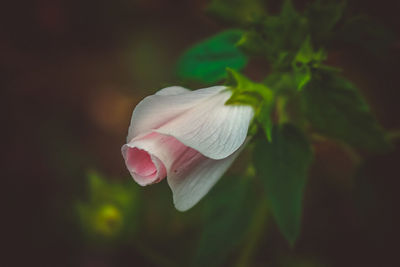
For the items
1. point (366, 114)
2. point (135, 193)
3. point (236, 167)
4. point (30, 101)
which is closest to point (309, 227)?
point (236, 167)

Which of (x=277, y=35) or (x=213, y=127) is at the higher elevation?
(x=277, y=35)

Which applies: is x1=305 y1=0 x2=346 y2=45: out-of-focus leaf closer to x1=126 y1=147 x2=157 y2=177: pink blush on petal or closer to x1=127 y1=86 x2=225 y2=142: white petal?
x1=127 y1=86 x2=225 y2=142: white petal

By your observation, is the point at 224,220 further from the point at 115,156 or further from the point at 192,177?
the point at 115,156

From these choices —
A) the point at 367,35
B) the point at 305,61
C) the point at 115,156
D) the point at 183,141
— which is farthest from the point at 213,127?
the point at 115,156

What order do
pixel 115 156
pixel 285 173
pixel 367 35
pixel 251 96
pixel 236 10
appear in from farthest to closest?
1. pixel 115 156
2. pixel 236 10
3. pixel 367 35
4. pixel 285 173
5. pixel 251 96

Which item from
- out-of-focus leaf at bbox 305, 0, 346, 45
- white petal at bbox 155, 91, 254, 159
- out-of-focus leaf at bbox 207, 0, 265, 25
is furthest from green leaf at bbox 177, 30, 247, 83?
white petal at bbox 155, 91, 254, 159

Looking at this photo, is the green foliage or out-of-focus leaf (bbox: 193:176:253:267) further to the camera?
the green foliage

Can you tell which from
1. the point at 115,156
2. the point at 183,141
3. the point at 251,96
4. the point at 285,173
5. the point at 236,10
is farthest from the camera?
the point at 115,156
